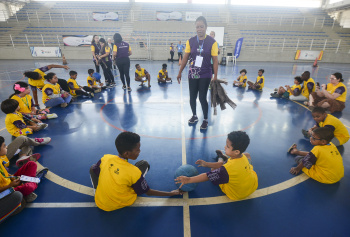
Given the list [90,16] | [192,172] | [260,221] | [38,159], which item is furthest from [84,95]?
[90,16]

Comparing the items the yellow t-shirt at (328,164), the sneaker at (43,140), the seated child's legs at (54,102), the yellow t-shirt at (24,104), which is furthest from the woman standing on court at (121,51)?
the yellow t-shirt at (328,164)

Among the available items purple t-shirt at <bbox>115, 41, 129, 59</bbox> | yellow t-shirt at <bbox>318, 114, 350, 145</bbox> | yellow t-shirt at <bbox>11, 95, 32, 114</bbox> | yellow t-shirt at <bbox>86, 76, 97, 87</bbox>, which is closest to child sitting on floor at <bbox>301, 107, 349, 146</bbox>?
yellow t-shirt at <bbox>318, 114, 350, 145</bbox>

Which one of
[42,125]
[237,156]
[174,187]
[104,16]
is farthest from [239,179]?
[104,16]

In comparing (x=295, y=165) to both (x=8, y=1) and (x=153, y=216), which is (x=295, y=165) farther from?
(x=8, y=1)

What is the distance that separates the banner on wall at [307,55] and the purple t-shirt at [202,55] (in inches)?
817

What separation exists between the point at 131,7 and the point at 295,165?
2967 centimetres

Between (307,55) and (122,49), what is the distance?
2099 centimetres

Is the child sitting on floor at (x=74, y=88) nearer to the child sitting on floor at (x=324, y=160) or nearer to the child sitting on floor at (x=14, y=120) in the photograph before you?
the child sitting on floor at (x=14, y=120)

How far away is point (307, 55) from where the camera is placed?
1942 cm

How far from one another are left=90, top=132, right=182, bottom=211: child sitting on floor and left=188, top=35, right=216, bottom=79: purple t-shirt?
8.16ft

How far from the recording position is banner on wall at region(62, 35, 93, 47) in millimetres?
20078

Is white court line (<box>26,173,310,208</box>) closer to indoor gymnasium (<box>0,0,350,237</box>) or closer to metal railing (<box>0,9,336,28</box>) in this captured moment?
indoor gymnasium (<box>0,0,350,237</box>)

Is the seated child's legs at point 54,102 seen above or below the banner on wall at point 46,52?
below

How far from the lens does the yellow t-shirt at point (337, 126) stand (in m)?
3.49
